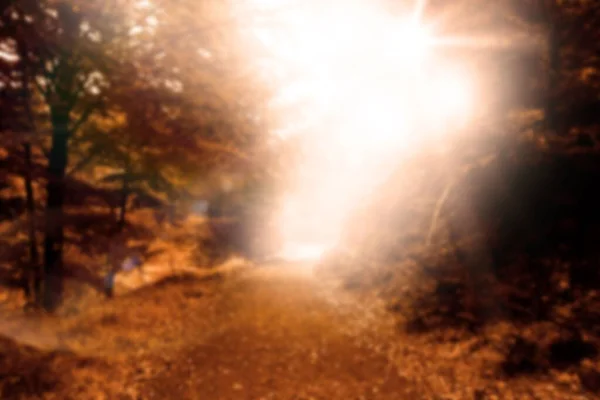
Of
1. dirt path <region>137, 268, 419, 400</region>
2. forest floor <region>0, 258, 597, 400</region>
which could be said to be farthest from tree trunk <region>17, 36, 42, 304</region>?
dirt path <region>137, 268, 419, 400</region>

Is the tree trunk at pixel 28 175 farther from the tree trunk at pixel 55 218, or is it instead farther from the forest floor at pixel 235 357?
the forest floor at pixel 235 357

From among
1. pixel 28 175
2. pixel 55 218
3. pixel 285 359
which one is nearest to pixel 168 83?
pixel 28 175

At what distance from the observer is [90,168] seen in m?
7.29

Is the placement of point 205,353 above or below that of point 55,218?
below

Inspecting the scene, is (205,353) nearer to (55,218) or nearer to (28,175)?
(55,218)

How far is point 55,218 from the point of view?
4340mm

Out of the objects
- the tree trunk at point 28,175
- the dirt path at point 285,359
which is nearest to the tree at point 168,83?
the tree trunk at point 28,175

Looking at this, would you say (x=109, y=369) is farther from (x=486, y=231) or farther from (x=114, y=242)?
(x=486, y=231)

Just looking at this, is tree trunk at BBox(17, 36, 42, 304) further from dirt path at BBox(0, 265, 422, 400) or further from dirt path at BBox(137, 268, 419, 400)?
dirt path at BBox(137, 268, 419, 400)

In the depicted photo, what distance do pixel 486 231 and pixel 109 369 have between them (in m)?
7.61

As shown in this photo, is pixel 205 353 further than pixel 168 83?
Yes

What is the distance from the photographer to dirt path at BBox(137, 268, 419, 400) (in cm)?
472

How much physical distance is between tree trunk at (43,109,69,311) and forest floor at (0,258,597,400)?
1.70 feet

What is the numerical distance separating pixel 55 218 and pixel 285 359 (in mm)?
3973
